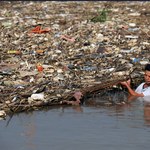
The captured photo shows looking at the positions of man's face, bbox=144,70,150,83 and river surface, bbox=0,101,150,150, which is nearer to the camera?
river surface, bbox=0,101,150,150

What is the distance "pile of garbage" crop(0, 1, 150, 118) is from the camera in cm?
816

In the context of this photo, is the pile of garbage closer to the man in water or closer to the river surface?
the man in water

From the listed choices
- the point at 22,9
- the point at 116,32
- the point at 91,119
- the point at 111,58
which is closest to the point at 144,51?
the point at 111,58

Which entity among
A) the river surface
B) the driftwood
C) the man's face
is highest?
the man's face

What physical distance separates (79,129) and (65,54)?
375cm

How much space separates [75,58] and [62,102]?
7.61 ft

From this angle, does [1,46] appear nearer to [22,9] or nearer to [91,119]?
[91,119]

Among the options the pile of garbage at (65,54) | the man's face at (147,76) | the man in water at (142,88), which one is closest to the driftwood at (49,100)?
the pile of garbage at (65,54)

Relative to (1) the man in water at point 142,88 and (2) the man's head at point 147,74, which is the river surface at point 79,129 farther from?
(2) the man's head at point 147,74

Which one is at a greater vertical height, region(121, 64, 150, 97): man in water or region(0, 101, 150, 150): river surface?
region(121, 64, 150, 97): man in water

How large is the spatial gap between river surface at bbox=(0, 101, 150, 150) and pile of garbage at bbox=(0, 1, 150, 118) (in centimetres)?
30

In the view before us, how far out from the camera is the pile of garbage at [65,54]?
26.8ft

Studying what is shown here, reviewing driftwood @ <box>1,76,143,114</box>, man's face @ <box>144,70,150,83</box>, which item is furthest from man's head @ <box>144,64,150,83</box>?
driftwood @ <box>1,76,143,114</box>

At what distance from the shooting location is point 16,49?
35.9 ft
